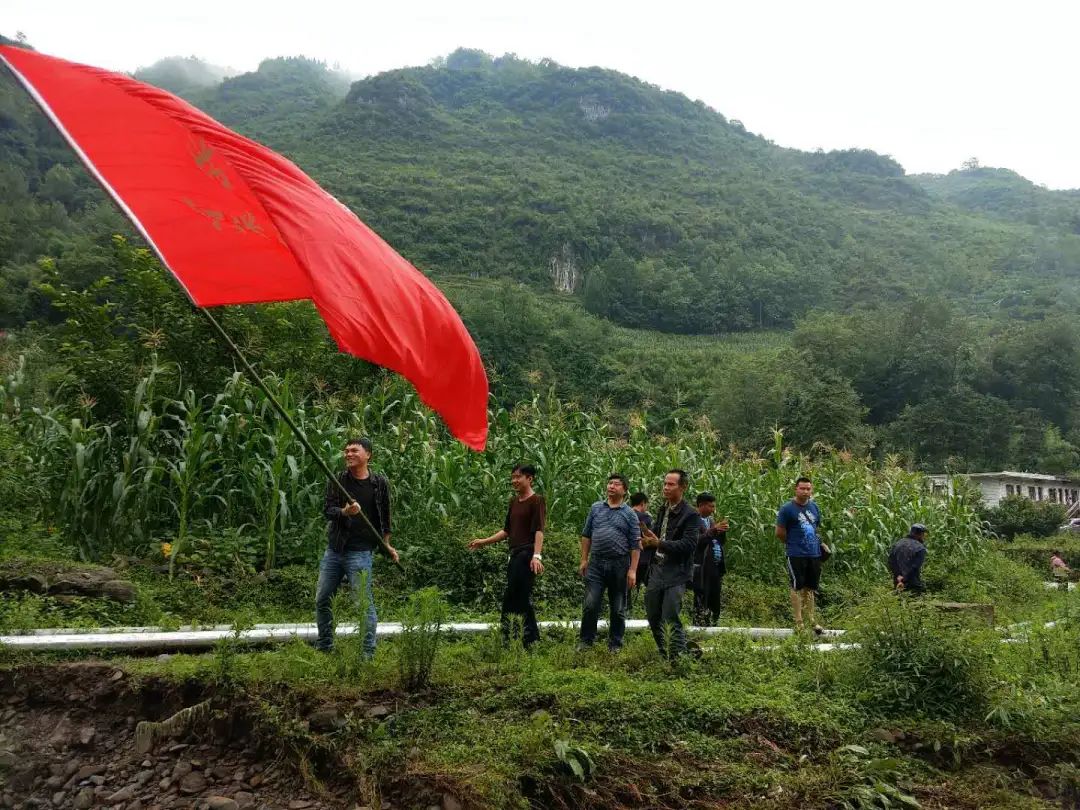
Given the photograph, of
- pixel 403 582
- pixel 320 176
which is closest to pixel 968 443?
pixel 403 582

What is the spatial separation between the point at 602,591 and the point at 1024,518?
31.4m

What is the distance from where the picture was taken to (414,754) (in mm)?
4281

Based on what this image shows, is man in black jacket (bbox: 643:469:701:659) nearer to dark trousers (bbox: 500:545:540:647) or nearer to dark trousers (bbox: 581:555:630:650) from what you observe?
dark trousers (bbox: 581:555:630:650)

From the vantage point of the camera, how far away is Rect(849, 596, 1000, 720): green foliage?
569 centimetres

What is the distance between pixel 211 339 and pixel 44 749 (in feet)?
24.5

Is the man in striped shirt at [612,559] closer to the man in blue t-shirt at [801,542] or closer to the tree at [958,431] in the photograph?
the man in blue t-shirt at [801,542]

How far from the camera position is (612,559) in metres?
7.01

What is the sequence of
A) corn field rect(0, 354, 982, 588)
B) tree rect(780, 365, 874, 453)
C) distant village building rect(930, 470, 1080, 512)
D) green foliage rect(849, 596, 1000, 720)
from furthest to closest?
tree rect(780, 365, 874, 453), distant village building rect(930, 470, 1080, 512), corn field rect(0, 354, 982, 588), green foliage rect(849, 596, 1000, 720)

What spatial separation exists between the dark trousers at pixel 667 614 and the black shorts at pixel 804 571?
9.30ft

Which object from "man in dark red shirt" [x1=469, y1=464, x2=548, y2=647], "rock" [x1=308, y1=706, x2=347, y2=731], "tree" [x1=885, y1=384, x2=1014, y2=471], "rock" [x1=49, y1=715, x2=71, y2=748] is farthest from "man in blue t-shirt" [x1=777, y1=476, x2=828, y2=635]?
"tree" [x1=885, y1=384, x2=1014, y2=471]

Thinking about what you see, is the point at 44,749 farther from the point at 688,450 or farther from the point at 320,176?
the point at 320,176

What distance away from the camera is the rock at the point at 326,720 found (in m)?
4.68

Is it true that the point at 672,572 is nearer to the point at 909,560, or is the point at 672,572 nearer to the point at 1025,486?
the point at 909,560

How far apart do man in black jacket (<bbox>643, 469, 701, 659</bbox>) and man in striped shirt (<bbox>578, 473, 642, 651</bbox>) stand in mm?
175
